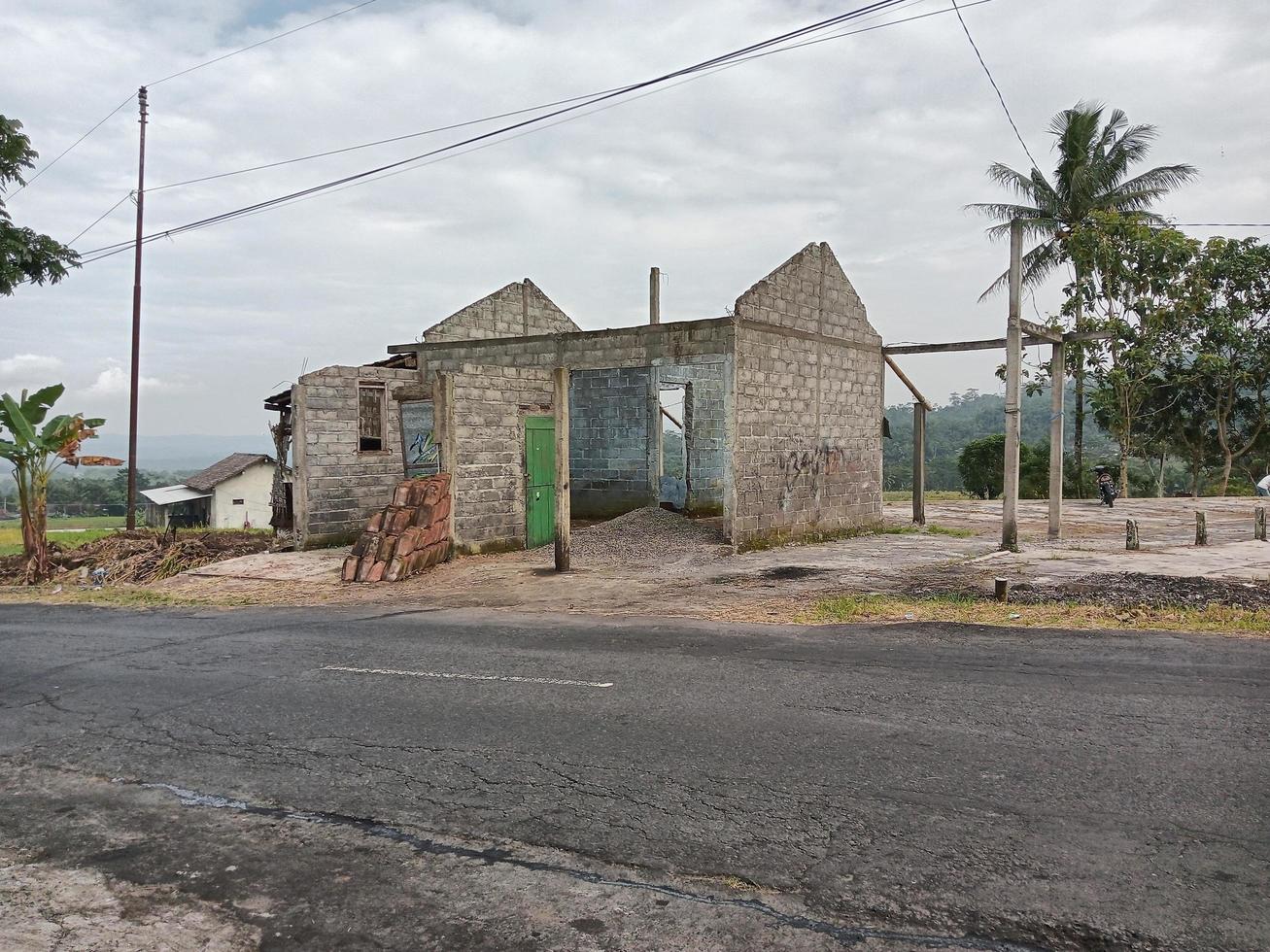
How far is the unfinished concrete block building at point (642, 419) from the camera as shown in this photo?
15.1 metres

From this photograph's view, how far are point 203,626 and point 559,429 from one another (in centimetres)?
583

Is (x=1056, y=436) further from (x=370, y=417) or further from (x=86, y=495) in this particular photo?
(x=86, y=495)

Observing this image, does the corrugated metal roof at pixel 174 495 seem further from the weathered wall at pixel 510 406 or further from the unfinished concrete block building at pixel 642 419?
the weathered wall at pixel 510 406

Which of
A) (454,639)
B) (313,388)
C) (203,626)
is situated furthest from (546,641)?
(313,388)

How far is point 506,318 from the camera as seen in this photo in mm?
21703

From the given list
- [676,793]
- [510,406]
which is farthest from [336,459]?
[676,793]

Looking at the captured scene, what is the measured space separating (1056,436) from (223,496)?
120 ft

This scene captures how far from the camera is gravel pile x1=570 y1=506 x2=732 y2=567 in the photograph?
1491 centimetres

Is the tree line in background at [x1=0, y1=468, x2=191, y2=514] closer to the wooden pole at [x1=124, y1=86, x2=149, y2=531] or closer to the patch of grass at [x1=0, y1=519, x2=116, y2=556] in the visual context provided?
the patch of grass at [x1=0, y1=519, x2=116, y2=556]

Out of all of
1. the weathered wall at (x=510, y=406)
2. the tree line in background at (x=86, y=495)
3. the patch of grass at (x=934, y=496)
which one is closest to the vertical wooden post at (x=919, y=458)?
the weathered wall at (x=510, y=406)

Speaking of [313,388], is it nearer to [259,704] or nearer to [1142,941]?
[259,704]

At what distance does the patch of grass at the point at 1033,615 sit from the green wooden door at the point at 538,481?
688 cm

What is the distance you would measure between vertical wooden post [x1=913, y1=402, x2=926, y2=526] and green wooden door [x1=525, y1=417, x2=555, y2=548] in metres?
7.72

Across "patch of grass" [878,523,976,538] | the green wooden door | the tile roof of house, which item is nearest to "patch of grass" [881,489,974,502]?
"patch of grass" [878,523,976,538]
